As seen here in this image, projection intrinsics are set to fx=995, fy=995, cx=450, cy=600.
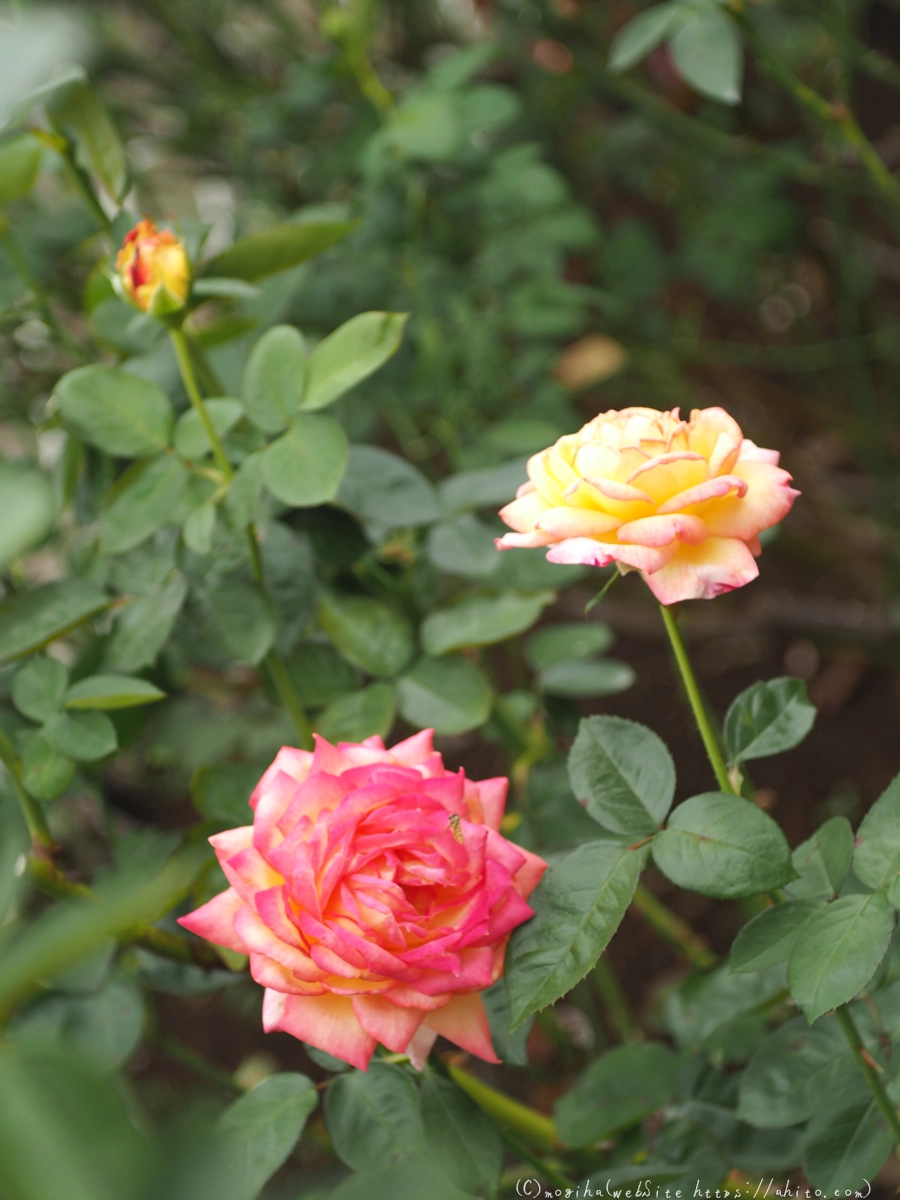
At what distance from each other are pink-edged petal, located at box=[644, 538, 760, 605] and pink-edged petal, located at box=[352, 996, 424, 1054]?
199 millimetres

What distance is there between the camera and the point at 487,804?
467mm

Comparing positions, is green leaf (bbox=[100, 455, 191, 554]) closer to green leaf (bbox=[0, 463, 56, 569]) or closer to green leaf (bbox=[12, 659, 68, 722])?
green leaf (bbox=[12, 659, 68, 722])

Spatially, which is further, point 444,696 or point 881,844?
point 444,696

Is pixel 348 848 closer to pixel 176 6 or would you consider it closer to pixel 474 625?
pixel 474 625

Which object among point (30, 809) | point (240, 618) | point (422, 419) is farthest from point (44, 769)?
point (422, 419)

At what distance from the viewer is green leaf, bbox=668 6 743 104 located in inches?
29.5

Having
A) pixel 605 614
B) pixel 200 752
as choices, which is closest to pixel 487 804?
pixel 200 752

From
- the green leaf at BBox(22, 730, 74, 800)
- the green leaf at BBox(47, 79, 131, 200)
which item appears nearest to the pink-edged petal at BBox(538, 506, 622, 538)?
the green leaf at BBox(22, 730, 74, 800)

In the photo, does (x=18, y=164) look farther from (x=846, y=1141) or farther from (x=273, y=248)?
(x=846, y=1141)

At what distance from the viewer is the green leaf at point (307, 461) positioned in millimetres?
522

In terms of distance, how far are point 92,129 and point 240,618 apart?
1.09 feet

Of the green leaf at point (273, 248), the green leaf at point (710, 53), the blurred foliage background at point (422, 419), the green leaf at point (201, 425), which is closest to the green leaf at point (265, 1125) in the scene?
the blurred foliage background at point (422, 419)

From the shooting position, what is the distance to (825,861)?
47 centimetres

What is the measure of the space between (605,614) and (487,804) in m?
1.23
